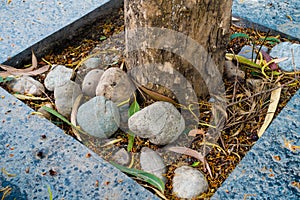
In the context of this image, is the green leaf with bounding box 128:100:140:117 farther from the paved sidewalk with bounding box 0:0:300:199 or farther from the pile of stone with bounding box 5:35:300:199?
the paved sidewalk with bounding box 0:0:300:199

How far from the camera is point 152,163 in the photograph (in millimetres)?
1299

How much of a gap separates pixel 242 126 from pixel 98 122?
522 millimetres

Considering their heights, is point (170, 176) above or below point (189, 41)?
below

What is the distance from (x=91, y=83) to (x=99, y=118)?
21cm

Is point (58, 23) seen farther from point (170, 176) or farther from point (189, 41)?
point (170, 176)

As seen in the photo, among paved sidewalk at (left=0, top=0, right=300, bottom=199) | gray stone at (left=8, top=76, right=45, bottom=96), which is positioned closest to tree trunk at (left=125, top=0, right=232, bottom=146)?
paved sidewalk at (left=0, top=0, right=300, bottom=199)

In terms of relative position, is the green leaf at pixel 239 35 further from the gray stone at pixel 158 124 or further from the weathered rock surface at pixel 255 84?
the gray stone at pixel 158 124

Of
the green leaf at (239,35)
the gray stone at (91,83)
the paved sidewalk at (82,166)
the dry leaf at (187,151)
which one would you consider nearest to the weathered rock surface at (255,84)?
the paved sidewalk at (82,166)

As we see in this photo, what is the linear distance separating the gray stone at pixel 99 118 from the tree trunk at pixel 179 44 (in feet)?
0.61

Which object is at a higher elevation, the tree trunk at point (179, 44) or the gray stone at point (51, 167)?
the tree trunk at point (179, 44)

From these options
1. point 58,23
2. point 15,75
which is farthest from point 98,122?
point 58,23

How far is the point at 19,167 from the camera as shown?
1246 mm

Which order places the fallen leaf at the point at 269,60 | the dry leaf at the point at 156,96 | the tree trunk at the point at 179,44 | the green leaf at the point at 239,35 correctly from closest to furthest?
the tree trunk at the point at 179,44 < the dry leaf at the point at 156,96 < the fallen leaf at the point at 269,60 < the green leaf at the point at 239,35

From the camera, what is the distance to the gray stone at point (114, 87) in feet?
4.70
